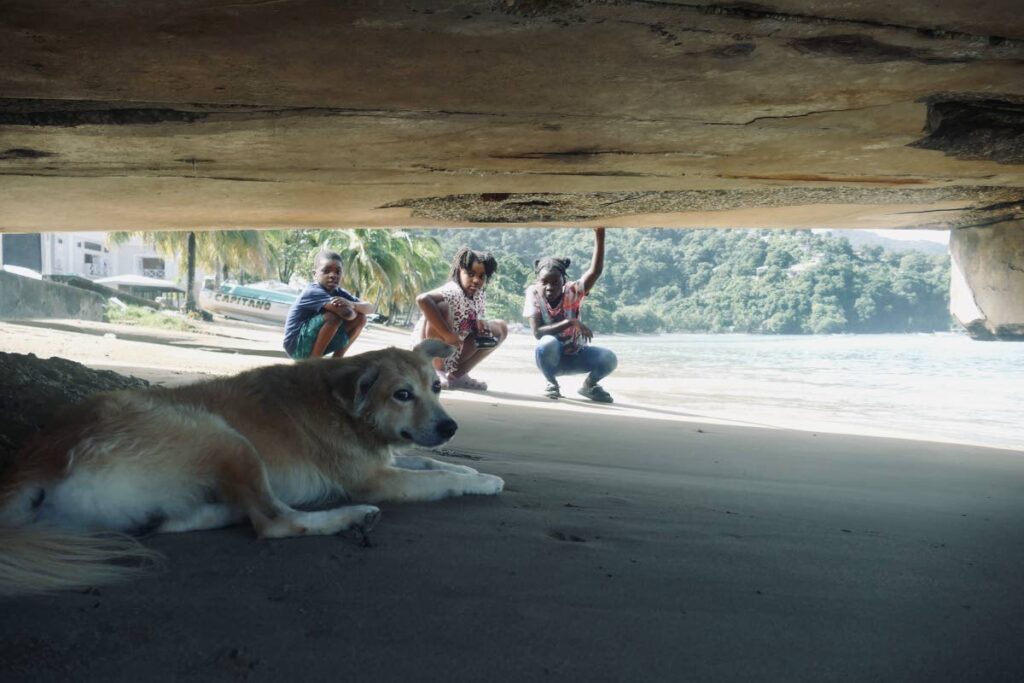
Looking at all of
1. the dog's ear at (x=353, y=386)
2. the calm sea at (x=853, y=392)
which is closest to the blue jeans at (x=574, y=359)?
the calm sea at (x=853, y=392)

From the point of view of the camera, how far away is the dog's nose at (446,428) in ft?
13.0


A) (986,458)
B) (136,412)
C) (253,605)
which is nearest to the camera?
(253,605)

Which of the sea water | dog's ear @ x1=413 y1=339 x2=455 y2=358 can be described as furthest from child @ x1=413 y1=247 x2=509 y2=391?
dog's ear @ x1=413 y1=339 x2=455 y2=358

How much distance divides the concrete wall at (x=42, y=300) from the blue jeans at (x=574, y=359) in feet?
57.9

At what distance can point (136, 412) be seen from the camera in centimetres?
313

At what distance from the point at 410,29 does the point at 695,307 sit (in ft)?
162

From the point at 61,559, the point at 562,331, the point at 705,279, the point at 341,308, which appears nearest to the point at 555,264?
the point at 562,331

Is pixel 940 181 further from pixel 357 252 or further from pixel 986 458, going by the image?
pixel 357 252

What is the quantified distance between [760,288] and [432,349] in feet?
154

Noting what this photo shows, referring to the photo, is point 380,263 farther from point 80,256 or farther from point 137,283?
point 80,256

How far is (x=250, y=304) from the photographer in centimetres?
3666

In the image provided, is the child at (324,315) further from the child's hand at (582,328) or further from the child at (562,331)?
the child's hand at (582,328)

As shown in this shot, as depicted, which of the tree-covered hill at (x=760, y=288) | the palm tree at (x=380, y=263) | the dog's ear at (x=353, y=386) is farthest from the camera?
the tree-covered hill at (x=760, y=288)

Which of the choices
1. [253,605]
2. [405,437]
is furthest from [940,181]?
[253,605]
